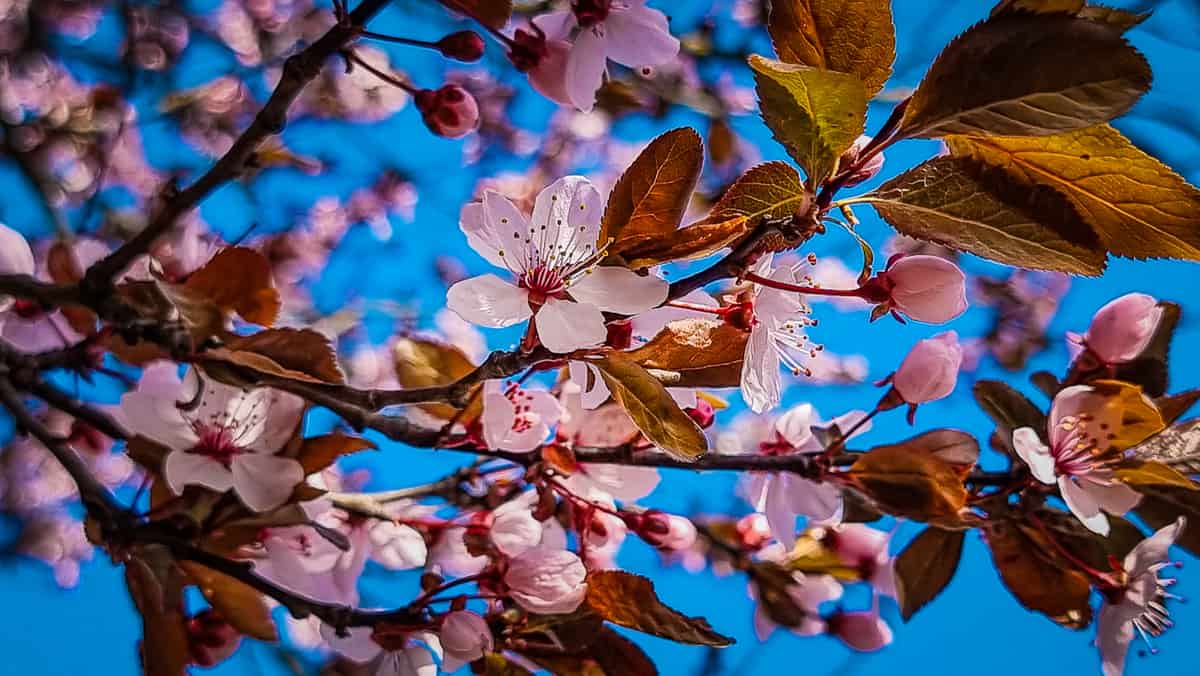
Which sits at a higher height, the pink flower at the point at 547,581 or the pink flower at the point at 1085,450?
the pink flower at the point at 1085,450

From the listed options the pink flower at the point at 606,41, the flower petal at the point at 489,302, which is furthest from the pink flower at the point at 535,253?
the pink flower at the point at 606,41

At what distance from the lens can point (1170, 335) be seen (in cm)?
77

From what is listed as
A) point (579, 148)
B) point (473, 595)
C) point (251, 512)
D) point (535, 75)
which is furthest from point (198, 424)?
point (579, 148)

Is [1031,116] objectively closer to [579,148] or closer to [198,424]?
[198,424]

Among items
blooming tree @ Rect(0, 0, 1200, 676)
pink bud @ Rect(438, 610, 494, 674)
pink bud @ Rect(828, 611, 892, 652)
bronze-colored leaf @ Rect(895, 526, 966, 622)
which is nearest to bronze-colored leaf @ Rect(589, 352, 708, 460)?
blooming tree @ Rect(0, 0, 1200, 676)

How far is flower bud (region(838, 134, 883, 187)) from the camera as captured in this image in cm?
48

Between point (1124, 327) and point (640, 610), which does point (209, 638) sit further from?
point (1124, 327)

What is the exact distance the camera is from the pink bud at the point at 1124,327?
0.72 metres

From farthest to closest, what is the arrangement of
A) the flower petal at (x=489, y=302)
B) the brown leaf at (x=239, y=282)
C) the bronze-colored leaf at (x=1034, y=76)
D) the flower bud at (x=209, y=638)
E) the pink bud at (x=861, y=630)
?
the pink bud at (x=861, y=630), the flower bud at (x=209, y=638), the brown leaf at (x=239, y=282), the flower petal at (x=489, y=302), the bronze-colored leaf at (x=1034, y=76)

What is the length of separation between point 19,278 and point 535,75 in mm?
374

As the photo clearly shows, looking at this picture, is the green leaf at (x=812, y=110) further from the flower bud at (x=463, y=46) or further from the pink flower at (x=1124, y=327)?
the pink flower at (x=1124, y=327)

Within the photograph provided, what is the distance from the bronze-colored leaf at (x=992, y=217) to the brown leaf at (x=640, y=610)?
0.28 meters

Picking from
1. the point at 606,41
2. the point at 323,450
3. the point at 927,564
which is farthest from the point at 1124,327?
the point at 323,450

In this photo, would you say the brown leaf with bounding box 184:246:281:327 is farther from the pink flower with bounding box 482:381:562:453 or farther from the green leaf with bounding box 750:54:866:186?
the green leaf with bounding box 750:54:866:186
